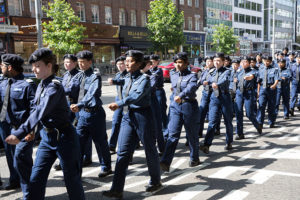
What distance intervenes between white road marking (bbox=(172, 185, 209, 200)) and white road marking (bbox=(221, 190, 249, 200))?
40cm

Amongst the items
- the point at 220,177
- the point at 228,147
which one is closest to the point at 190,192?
the point at 220,177

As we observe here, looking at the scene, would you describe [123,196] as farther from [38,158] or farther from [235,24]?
[235,24]

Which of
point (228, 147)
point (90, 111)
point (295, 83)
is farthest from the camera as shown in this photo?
point (295, 83)

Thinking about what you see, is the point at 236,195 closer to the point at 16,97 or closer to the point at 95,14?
the point at 16,97

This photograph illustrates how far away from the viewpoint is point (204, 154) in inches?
258

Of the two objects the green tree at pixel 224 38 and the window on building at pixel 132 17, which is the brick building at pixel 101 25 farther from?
the green tree at pixel 224 38

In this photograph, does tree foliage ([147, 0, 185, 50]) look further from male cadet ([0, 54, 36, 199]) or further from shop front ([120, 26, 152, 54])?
male cadet ([0, 54, 36, 199])

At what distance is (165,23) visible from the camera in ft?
106

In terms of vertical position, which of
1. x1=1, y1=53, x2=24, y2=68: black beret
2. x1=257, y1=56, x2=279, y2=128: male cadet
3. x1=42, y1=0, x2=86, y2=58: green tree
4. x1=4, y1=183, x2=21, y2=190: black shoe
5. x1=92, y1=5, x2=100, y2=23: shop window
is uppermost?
x1=92, y1=5, x2=100, y2=23: shop window

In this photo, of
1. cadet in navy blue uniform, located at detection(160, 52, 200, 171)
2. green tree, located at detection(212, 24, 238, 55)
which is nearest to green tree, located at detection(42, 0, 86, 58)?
cadet in navy blue uniform, located at detection(160, 52, 200, 171)

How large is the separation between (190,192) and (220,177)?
820 mm

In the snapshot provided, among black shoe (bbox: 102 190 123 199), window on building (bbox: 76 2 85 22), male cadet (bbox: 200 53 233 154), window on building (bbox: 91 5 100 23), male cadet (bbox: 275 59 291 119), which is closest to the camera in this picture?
black shoe (bbox: 102 190 123 199)

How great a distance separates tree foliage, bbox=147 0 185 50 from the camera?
104 ft

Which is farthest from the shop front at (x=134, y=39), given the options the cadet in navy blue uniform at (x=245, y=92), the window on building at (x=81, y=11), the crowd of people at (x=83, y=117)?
the crowd of people at (x=83, y=117)
